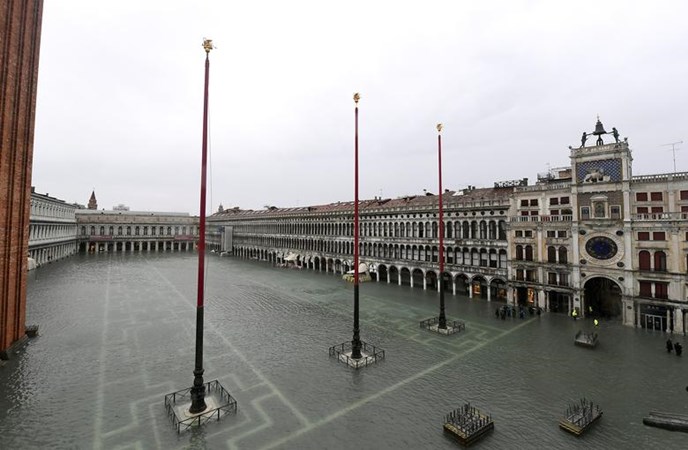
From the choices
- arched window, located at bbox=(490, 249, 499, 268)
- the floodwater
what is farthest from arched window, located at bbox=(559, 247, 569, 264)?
arched window, located at bbox=(490, 249, 499, 268)

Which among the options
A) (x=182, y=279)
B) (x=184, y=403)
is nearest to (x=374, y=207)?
(x=182, y=279)

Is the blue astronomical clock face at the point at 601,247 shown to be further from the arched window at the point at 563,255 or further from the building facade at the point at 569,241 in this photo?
the arched window at the point at 563,255

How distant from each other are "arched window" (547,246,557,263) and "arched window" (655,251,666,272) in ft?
28.9

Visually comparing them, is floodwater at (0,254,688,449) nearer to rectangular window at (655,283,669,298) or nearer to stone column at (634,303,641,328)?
stone column at (634,303,641,328)

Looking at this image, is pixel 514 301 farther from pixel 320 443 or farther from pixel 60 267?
pixel 60 267

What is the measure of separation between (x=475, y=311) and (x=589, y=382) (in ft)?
59.2

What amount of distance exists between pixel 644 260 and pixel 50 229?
375ft

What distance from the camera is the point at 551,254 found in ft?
130

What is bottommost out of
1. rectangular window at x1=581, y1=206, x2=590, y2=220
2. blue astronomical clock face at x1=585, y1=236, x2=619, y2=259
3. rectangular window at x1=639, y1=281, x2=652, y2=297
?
rectangular window at x1=639, y1=281, x2=652, y2=297

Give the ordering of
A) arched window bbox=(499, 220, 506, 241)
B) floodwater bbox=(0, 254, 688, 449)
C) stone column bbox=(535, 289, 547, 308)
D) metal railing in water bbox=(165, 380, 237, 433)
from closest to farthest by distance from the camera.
→ 1. floodwater bbox=(0, 254, 688, 449)
2. metal railing in water bbox=(165, 380, 237, 433)
3. stone column bbox=(535, 289, 547, 308)
4. arched window bbox=(499, 220, 506, 241)

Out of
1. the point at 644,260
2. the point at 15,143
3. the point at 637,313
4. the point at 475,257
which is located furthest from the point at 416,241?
the point at 15,143

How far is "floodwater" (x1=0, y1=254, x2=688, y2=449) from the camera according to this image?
15445 mm

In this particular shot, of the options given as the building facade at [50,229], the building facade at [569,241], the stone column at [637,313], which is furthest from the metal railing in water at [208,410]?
the building facade at [50,229]

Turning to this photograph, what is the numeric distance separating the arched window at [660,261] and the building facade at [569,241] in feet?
0.24
